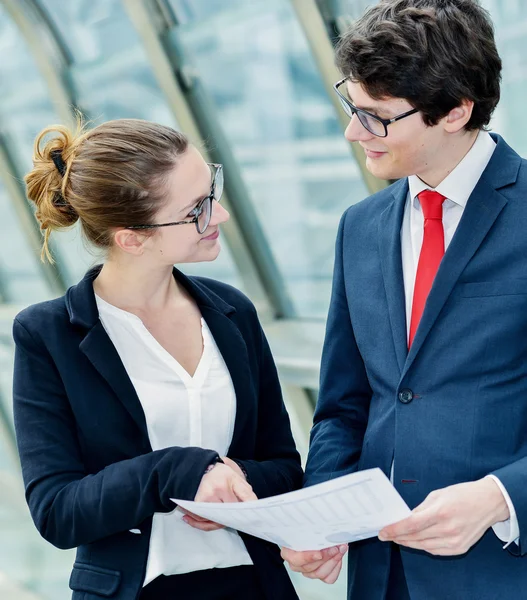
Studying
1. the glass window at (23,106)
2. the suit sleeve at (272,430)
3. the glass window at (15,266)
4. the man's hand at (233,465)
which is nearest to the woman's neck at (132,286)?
the suit sleeve at (272,430)

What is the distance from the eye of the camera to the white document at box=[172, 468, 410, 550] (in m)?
1.42

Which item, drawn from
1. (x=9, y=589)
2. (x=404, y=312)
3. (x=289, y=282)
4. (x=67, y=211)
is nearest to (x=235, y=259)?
(x=289, y=282)

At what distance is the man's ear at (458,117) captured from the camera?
1719 millimetres

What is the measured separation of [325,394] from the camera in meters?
1.92

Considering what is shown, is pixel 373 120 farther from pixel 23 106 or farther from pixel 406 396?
pixel 23 106

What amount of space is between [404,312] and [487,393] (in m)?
0.23

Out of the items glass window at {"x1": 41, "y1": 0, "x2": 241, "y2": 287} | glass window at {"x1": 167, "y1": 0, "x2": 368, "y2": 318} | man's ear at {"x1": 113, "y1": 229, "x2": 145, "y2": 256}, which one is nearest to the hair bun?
man's ear at {"x1": 113, "y1": 229, "x2": 145, "y2": 256}

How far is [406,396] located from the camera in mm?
1693

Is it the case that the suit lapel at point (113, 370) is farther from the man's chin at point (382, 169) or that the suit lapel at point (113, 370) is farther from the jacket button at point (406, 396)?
the man's chin at point (382, 169)

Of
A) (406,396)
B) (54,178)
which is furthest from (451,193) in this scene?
(54,178)

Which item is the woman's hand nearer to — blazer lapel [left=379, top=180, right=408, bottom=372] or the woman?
the woman

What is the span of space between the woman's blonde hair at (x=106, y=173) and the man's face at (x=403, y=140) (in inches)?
17.3

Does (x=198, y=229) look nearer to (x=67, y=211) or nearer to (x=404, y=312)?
(x=67, y=211)

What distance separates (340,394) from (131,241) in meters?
0.57
